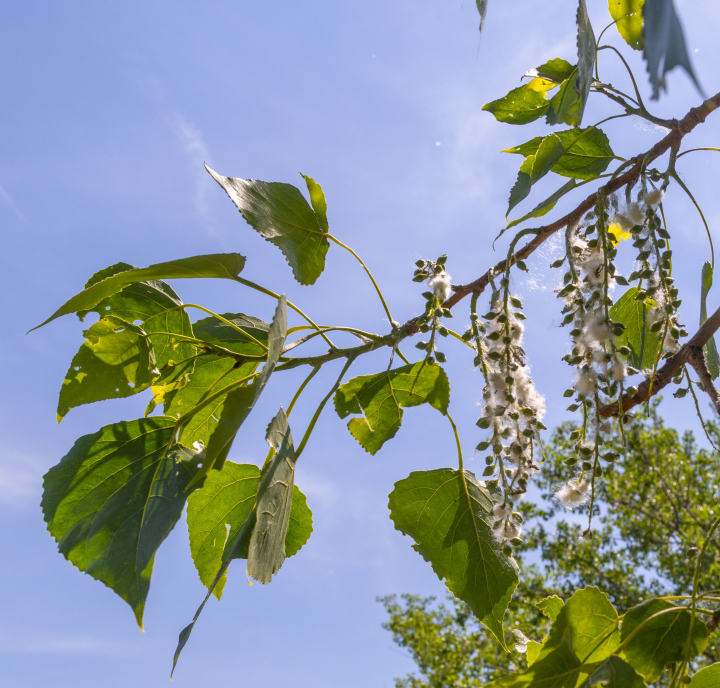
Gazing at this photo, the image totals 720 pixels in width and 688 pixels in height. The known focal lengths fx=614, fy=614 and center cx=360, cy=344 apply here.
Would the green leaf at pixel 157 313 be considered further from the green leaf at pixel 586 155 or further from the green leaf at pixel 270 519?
the green leaf at pixel 586 155

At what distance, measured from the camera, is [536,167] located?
2.83 ft

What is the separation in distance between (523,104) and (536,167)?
306 mm

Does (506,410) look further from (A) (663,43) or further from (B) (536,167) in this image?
(A) (663,43)

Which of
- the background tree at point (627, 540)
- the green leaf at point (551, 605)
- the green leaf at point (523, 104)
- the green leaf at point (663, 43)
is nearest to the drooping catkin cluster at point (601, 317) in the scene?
the green leaf at point (551, 605)

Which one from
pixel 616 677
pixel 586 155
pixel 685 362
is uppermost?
pixel 586 155

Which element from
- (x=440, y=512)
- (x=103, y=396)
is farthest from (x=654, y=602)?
(x=103, y=396)

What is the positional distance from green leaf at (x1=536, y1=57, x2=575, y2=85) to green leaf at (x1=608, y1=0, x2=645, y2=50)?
0.10m

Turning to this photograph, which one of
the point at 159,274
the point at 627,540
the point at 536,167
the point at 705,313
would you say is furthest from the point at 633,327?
the point at 627,540

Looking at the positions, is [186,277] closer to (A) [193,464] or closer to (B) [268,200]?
(B) [268,200]

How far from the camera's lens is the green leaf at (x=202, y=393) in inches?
42.3

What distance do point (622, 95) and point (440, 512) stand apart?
2.32ft

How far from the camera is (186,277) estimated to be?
91 centimetres

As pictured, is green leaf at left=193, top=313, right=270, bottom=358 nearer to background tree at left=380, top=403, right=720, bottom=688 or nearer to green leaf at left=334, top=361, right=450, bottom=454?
green leaf at left=334, top=361, right=450, bottom=454

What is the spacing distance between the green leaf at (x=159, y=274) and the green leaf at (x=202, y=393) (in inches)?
8.2
